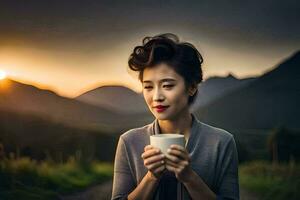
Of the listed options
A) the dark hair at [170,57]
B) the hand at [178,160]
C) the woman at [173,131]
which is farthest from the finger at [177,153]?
the dark hair at [170,57]

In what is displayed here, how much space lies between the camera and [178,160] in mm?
1200

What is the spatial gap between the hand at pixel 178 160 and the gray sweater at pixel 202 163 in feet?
0.51

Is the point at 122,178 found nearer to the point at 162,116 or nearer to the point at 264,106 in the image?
the point at 162,116

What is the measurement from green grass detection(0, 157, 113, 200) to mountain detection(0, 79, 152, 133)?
0.55 feet

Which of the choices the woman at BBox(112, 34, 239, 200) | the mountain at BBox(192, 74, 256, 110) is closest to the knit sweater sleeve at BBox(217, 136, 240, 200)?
the woman at BBox(112, 34, 239, 200)

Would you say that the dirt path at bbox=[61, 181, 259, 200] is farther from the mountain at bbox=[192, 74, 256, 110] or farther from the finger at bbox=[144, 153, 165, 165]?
the finger at bbox=[144, 153, 165, 165]

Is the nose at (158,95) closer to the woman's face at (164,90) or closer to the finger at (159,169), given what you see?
the woman's face at (164,90)

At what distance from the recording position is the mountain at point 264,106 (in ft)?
6.17

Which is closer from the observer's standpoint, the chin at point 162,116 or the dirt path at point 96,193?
the chin at point 162,116

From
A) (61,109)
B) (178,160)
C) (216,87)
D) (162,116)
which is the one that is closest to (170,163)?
(178,160)

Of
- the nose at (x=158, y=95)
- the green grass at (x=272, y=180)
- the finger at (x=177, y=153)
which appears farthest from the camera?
the green grass at (x=272, y=180)

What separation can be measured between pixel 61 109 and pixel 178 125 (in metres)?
0.69

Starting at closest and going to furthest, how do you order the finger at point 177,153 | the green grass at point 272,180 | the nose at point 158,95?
1. the finger at point 177,153
2. the nose at point 158,95
3. the green grass at point 272,180

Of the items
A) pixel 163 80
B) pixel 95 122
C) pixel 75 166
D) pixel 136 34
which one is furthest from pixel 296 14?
pixel 75 166
